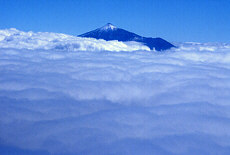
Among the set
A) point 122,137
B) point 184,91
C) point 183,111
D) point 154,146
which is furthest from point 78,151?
point 184,91

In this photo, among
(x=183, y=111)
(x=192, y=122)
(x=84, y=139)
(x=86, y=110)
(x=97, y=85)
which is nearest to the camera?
(x=84, y=139)

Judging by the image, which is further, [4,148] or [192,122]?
[192,122]

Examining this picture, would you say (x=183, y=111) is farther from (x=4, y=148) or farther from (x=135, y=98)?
(x=4, y=148)

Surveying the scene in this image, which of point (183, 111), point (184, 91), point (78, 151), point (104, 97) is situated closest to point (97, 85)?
point (104, 97)

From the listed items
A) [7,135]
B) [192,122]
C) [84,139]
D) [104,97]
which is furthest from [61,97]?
[192,122]

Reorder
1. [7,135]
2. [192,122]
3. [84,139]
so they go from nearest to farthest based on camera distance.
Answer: [84,139], [7,135], [192,122]

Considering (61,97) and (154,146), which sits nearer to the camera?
(154,146)

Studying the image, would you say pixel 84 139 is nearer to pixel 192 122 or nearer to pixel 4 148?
pixel 4 148

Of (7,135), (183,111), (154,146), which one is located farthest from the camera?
(183,111)

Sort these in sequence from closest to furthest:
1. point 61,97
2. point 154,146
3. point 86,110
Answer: point 154,146
point 86,110
point 61,97
